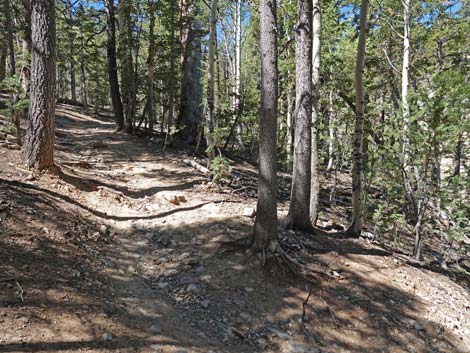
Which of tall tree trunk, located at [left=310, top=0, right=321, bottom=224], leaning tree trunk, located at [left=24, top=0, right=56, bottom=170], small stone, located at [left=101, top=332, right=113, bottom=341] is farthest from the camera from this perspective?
tall tree trunk, located at [left=310, top=0, right=321, bottom=224]

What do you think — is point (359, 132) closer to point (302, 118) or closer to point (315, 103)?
point (315, 103)

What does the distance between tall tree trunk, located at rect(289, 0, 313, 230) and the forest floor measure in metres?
0.56

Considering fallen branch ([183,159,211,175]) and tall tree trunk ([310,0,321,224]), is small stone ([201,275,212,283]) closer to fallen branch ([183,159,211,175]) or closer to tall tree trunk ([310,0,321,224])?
tall tree trunk ([310,0,321,224])

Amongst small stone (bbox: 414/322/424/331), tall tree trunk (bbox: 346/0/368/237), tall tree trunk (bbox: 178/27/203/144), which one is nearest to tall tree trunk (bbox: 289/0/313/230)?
tall tree trunk (bbox: 346/0/368/237)

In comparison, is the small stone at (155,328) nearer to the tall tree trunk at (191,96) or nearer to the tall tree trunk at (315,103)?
the tall tree trunk at (315,103)

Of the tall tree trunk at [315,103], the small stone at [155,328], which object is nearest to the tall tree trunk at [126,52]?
the tall tree trunk at [315,103]

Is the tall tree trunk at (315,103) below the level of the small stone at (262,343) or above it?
above

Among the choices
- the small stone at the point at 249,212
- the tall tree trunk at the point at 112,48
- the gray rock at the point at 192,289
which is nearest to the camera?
the gray rock at the point at 192,289

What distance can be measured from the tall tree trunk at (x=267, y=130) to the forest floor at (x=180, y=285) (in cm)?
51

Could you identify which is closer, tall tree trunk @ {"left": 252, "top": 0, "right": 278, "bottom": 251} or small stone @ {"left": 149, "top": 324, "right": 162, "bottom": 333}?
small stone @ {"left": 149, "top": 324, "right": 162, "bottom": 333}

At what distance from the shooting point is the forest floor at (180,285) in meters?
3.54

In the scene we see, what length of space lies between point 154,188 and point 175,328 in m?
4.60

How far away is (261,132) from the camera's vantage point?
5.24 m

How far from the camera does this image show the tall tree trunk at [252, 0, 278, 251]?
5.10 meters
